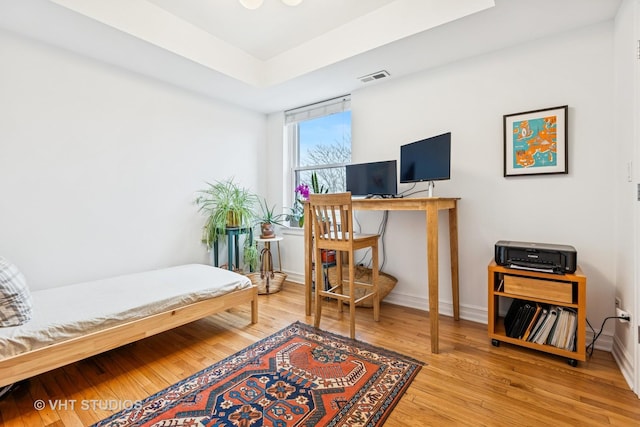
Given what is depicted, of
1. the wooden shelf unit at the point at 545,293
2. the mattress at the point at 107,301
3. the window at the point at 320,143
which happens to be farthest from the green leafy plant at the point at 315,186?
the wooden shelf unit at the point at 545,293

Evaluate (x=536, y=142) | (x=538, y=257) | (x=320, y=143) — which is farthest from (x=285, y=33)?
(x=538, y=257)

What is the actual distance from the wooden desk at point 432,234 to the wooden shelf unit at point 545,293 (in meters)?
0.40

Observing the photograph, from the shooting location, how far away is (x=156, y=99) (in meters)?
2.94

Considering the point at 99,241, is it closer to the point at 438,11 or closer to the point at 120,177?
the point at 120,177

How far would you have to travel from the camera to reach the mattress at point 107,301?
5.00 feet

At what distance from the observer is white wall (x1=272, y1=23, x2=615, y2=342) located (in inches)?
81.3

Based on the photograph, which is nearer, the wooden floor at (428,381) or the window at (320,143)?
the wooden floor at (428,381)

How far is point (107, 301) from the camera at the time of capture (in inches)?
75.7

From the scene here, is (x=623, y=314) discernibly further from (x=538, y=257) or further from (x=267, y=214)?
(x=267, y=214)

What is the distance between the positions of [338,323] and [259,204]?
2.14 m

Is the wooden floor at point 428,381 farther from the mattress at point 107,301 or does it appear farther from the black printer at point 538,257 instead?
the black printer at point 538,257

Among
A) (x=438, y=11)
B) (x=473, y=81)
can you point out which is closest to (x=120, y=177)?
(x=438, y=11)

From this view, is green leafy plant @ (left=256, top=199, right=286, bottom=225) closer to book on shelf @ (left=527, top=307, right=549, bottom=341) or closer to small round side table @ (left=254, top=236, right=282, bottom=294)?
small round side table @ (left=254, top=236, right=282, bottom=294)

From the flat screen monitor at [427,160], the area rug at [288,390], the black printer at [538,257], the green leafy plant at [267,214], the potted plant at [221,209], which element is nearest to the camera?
the area rug at [288,390]
